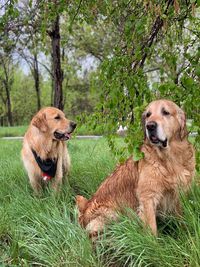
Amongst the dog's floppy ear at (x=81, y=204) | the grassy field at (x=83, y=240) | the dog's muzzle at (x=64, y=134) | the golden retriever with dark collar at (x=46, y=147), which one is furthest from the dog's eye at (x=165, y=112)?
the dog's muzzle at (x=64, y=134)

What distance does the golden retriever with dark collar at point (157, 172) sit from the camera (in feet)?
13.2

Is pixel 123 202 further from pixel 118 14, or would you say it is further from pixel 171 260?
pixel 118 14

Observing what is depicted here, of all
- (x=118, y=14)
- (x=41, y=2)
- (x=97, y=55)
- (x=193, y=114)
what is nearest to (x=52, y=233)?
(x=193, y=114)

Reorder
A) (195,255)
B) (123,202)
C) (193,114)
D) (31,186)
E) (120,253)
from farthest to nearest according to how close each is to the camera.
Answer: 1. (31,186)
2. (123,202)
3. (193,114)
4. (120,253)
5. (195,255)

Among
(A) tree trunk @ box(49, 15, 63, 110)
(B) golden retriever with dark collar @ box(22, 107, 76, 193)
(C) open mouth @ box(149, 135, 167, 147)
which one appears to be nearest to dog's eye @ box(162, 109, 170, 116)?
(C) open mouth @ box(149, 135, 167, 147)

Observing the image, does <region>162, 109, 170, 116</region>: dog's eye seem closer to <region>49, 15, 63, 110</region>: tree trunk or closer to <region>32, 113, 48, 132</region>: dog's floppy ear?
<region>32, 113, 48, 132</region>: dog's floppy ear

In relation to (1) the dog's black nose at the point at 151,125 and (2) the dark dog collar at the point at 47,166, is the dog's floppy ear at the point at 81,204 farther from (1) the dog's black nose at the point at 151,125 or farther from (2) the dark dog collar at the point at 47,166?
(2) the dark dog collar at the point at 47,166

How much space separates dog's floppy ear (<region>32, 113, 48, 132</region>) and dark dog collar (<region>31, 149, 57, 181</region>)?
0.39 metres

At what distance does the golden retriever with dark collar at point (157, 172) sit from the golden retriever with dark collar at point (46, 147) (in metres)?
2.04

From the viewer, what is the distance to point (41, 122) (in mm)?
6582

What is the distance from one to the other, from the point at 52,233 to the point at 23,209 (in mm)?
874

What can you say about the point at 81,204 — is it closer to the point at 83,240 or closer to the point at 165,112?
the point at 83,240

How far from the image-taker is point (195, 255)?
3.27 metres

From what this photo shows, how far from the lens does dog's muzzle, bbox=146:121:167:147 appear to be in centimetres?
400
